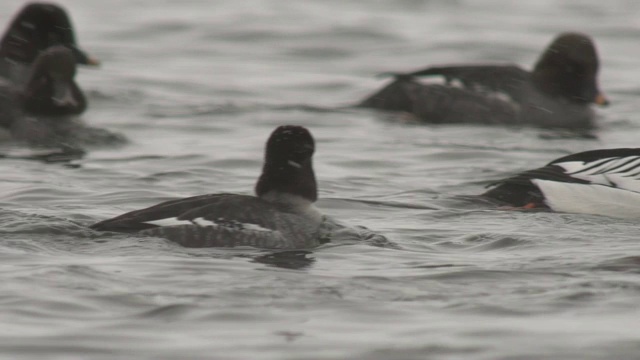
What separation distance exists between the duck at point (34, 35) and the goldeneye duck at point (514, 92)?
3382 mm

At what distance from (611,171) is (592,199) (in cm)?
27

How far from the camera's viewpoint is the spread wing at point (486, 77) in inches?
627

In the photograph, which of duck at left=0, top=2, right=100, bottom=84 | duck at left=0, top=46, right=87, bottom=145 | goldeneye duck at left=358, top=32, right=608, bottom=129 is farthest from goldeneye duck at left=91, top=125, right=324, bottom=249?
duck at left=0, top=2, right=100, bottom=84

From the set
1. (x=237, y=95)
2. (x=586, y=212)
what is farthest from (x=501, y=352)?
(x=237, y=95)

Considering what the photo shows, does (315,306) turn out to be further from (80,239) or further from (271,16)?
(271,16)

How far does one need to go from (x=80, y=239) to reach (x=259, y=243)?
3.68ft

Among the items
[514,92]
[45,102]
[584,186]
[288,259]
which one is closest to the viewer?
[288,259]

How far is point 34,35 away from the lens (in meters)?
16.0

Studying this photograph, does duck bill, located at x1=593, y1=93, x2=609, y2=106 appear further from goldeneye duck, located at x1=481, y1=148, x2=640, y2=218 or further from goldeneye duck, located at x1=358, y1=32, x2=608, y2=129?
goldeneye duck, located at x1=481, y1=148, x2=640, y2=218

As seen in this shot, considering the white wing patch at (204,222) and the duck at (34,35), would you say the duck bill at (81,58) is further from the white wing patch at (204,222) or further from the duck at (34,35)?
the white wing patch at (204,222)

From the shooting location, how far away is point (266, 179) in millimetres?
10141

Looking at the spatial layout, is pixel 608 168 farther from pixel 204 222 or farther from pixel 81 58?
pixel 81 58

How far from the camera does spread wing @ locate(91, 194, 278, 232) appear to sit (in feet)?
31.2

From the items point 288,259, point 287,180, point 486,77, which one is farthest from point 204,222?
point 486,77
